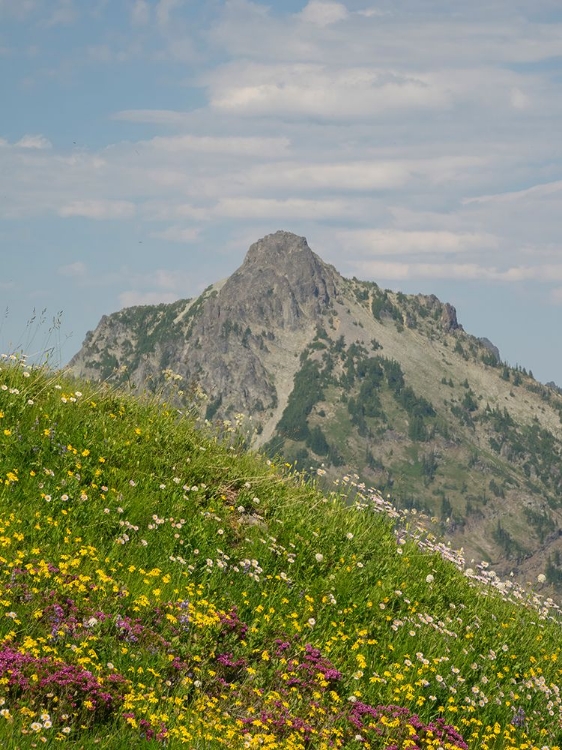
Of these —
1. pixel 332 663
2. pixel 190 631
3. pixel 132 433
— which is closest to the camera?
pixel 190 631

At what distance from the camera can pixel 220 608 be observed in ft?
30.4

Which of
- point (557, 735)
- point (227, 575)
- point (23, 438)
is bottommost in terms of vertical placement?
point (557, 735)

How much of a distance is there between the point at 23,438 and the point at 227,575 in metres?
3.55

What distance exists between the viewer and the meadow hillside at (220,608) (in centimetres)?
720

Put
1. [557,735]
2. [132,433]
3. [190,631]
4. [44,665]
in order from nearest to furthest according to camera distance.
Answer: [44,665], [190,631], [557,735], [132,433]

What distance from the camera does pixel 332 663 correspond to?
9.07 metres

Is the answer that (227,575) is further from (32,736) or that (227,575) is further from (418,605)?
(32,736)

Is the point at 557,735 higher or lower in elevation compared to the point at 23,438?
lower

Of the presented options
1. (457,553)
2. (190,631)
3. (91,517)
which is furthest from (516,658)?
(91,517)

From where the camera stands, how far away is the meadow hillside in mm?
7203

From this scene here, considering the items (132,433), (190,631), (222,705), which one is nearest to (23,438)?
(132,433)

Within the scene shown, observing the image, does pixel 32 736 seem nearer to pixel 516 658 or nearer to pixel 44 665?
pixel 44 665

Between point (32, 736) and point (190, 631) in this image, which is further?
point (190, 631)

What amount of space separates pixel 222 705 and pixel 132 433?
5.72 m
